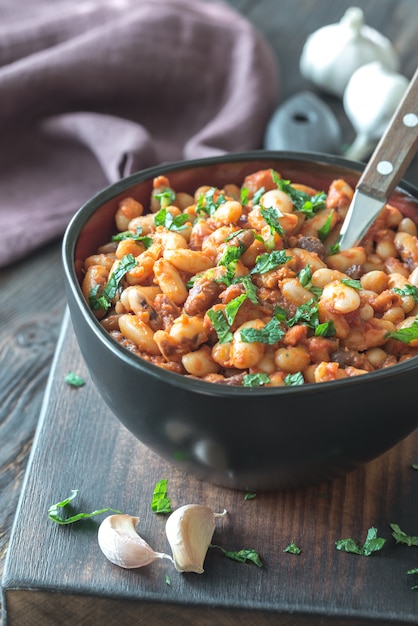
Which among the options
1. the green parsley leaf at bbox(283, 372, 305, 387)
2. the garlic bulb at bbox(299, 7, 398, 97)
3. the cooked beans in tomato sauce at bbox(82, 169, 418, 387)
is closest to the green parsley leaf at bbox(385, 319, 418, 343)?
the cooked beans in tomato sauce at bbox(82, 169, 418, 387)

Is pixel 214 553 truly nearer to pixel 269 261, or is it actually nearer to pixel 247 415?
pixel 247 415

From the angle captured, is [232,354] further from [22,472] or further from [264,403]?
[22,472]

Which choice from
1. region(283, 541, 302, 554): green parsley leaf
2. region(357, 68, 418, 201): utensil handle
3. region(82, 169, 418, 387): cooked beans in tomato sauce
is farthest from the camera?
region(357, 68, 418, 201): utensil handle

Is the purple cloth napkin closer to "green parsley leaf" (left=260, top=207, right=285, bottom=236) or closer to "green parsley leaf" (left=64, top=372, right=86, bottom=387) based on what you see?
"green parsley leaf" (left=64, top=372, right=86, bottom=387)

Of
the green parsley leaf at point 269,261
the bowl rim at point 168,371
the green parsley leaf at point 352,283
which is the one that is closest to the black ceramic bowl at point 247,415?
the bowl rim at point 168,371

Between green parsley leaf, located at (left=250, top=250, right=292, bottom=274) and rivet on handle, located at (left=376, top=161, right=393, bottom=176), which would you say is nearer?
green parsley leaf, located at (left=250, top=250, right=292, bottom=274)

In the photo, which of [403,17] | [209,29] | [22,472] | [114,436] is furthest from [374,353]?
[403,17]

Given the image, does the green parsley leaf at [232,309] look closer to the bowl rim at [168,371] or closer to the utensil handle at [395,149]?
the bowl rim at [168,371]
